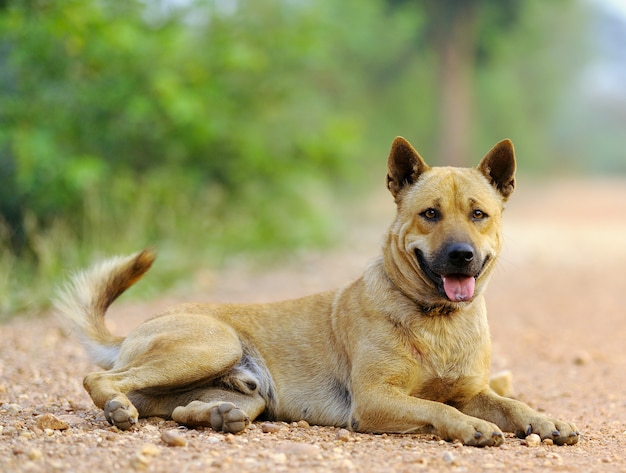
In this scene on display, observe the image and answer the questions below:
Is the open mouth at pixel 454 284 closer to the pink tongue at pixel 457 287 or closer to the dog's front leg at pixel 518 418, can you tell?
the pink tongue at pixel 457 287

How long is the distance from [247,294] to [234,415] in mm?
5629

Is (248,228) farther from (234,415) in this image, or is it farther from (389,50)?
(389,50)

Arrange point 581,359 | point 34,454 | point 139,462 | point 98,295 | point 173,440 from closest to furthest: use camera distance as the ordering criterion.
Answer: point 139,462, point 34,454, point 173,440, point 98,295, point 581,359

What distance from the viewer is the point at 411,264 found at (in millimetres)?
4723

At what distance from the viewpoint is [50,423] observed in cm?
424

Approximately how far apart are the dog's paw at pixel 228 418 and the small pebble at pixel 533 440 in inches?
53.9

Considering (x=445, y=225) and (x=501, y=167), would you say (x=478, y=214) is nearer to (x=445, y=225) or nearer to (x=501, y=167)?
(x=445, y=225)

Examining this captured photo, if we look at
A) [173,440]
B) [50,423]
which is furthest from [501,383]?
[50,423]

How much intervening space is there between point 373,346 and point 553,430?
3.24 ft

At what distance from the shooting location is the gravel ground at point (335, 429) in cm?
369

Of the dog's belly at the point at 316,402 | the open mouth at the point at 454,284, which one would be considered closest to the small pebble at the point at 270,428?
the dog's belly at the point at 316,402

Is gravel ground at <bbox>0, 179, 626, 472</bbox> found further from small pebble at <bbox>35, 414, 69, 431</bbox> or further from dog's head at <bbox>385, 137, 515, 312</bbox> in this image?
dog's head at <bbox>385, 137, 515, 312</bbox>

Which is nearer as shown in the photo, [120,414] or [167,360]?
[120,414]

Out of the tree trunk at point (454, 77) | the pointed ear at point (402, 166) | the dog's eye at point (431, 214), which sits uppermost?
the tree trunk at point (454, 77)
